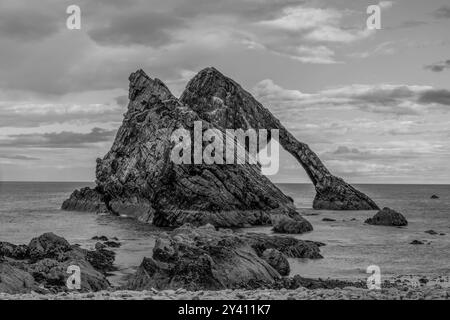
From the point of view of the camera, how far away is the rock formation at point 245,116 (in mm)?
113000

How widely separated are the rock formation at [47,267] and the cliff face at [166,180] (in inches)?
1356

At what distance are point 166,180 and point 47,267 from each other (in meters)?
53.4

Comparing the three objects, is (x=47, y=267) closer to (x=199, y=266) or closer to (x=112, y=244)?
Answer: (x=199, y=266)

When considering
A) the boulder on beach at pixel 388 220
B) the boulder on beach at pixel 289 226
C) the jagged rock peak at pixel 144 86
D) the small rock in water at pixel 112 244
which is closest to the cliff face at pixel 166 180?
the jagged rock peak at pixel 144 86

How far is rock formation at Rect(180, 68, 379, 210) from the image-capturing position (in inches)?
4449

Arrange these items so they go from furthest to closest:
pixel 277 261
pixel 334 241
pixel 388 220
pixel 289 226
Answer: pixel 388 220 < pixel 289 226 < pixel 334 241 < pixel 277 261

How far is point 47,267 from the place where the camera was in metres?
34.8

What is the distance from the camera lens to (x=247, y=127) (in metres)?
114
